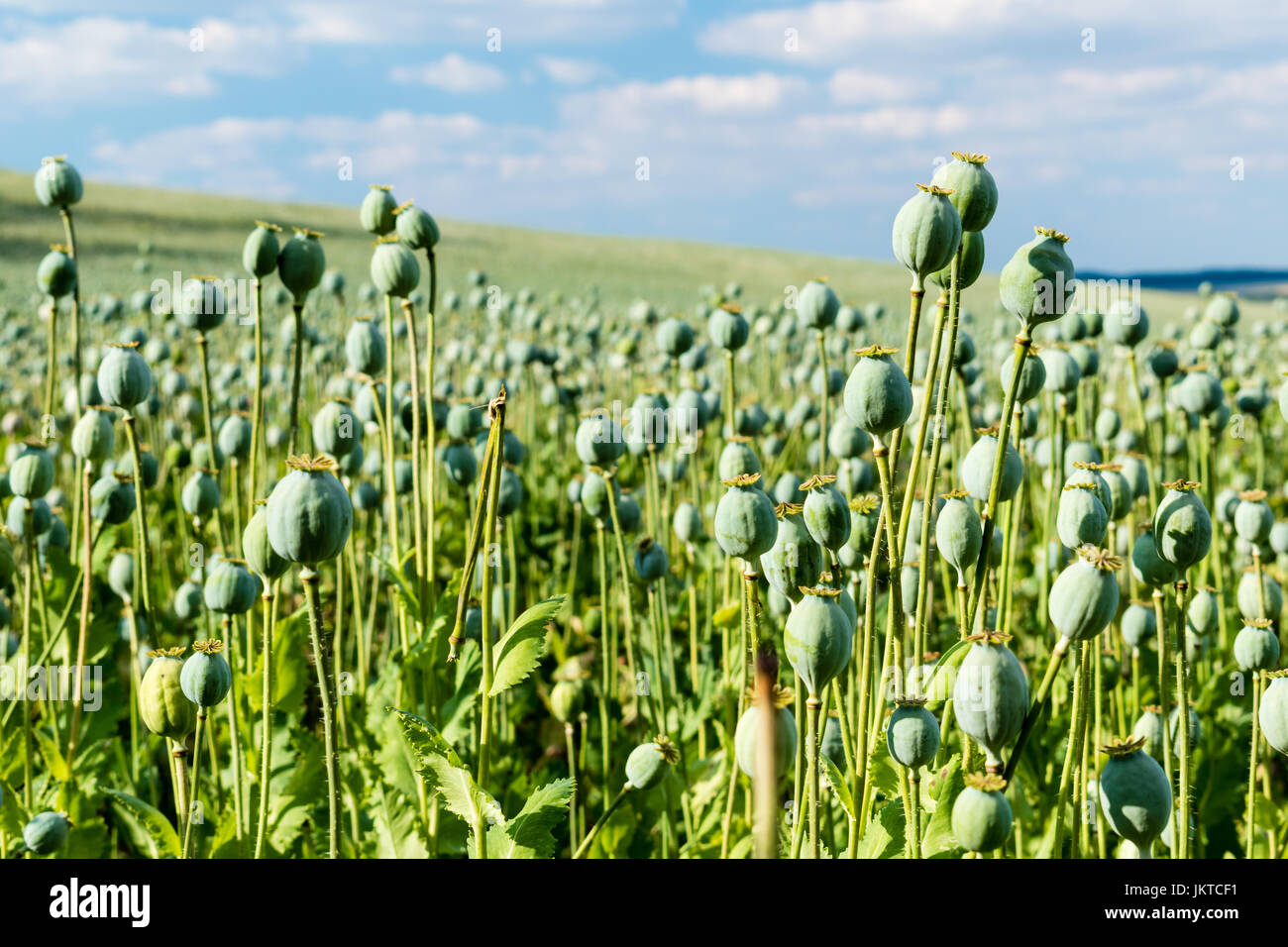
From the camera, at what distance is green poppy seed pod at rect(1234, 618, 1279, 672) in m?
1.83

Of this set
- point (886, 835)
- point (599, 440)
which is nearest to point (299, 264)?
point (599, 440)

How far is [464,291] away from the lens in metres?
29.6

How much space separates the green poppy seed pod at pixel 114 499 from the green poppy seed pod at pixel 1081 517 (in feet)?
7.86

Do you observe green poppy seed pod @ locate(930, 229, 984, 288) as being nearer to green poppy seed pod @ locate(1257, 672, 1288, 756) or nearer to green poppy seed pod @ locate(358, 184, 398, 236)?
green poppy seed pod @ locate(1257, 672, 1288, 756)

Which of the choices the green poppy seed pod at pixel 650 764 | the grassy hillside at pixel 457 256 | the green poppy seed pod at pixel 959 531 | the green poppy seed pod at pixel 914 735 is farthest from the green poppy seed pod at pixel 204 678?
the grassy hillside at pixel 457 256

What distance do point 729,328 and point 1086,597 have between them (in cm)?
202

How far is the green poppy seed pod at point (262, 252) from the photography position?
90.3 inches

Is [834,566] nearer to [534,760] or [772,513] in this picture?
[772,513]

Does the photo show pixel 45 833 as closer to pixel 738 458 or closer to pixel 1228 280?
pixel 738 458

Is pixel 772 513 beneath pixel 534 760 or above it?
above

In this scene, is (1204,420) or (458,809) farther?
(1204,420)

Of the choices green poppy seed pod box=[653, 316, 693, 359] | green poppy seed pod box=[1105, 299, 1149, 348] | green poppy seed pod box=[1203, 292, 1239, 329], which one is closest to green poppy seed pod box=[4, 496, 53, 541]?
green poppy seed pod box=[653, 316, 693, 359]
